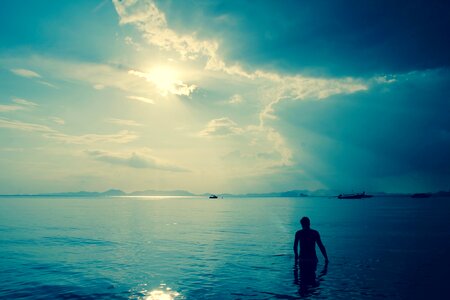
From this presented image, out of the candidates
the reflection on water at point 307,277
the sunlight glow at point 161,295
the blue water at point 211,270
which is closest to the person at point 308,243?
the reflection on water at point 307,277

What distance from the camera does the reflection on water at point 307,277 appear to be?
16.4m

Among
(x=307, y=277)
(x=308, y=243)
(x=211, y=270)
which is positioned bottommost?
(x=211, y=270)

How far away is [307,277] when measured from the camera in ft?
63.2

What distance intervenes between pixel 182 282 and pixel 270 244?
17.0 meters

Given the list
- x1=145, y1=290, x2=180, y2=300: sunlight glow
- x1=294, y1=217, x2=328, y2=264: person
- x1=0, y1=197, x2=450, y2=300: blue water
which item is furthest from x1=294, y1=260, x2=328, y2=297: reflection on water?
x1=145, y1=290, x2=180, y2=300: sunlight glow

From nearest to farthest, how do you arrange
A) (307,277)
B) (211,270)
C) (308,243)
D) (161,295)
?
1. (161,295)
2. (307,277)
3. (308,243)
4. (211,270)

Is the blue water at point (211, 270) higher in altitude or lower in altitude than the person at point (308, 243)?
lower

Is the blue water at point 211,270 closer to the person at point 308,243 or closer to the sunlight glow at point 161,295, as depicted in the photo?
the sunlight glow at point 161,295

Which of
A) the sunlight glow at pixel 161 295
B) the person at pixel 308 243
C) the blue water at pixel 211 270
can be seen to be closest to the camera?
the sunlight glow at pixel 161 295

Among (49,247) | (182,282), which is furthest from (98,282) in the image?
(49,247)

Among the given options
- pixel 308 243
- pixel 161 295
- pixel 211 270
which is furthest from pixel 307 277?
pixel 161 295

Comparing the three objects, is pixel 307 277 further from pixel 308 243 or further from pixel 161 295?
pixel 161 295

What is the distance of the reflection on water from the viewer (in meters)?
16.4

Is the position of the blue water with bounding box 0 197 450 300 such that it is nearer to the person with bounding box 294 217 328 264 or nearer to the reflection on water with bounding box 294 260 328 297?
the reflection on water with bounding box 294 260 328 297
